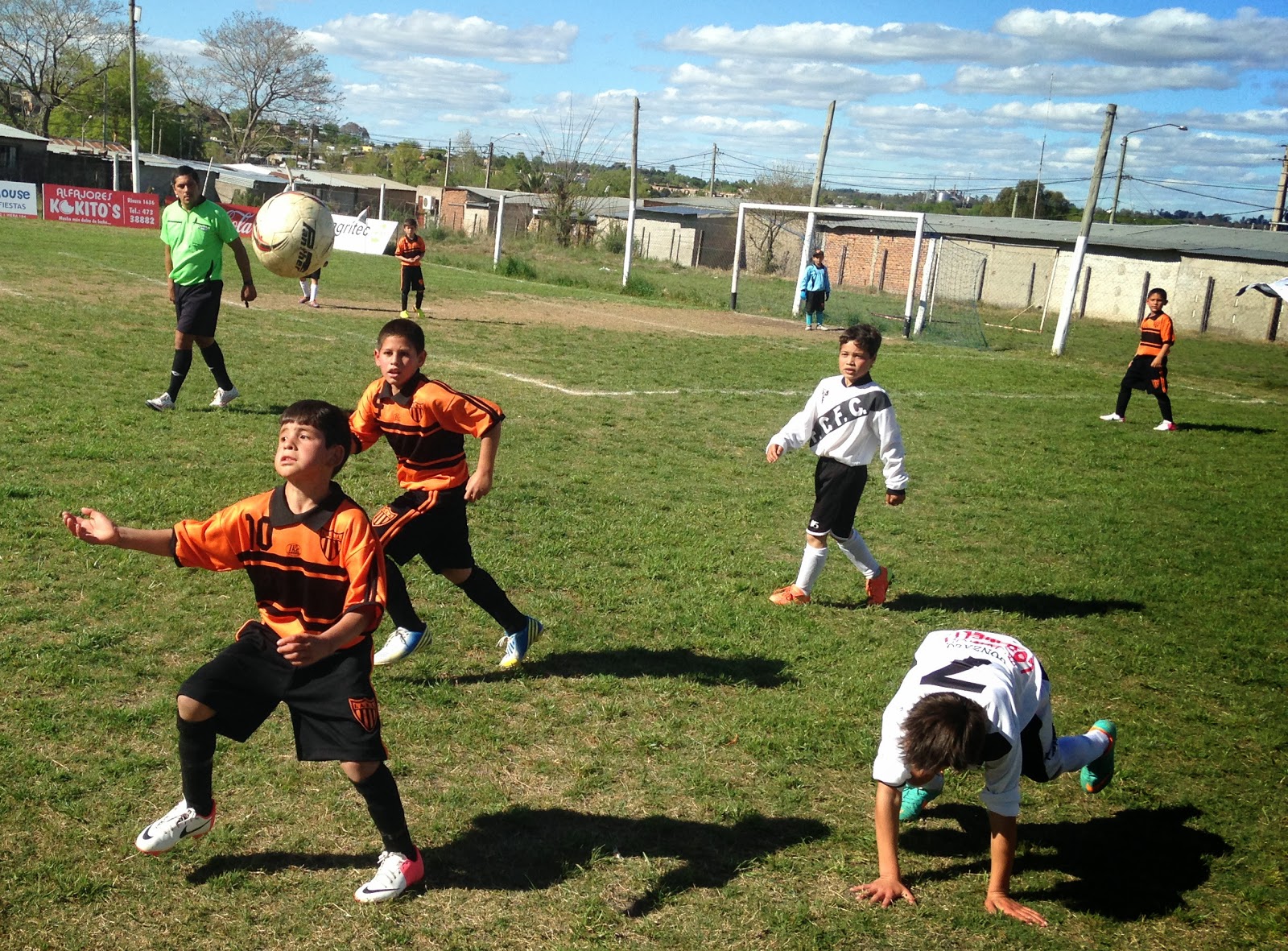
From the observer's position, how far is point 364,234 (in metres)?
35.7

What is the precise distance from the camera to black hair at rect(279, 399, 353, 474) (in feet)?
11.0

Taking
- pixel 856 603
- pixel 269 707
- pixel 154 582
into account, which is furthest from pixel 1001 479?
pixel 269 707

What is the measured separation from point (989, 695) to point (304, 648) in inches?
86.4

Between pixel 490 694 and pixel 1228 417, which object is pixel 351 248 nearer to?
pixel 1228 417

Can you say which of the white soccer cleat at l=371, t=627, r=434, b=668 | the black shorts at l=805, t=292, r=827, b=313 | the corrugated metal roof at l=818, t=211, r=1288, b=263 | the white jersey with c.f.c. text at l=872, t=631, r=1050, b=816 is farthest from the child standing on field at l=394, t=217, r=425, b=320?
the corrugated metal roof at l=818, t=211, r=1288, b=263

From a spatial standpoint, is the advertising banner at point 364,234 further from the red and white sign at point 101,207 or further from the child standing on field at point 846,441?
the child standing on field at point 846,441

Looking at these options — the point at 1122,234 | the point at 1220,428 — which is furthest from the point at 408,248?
the point at 1122,234

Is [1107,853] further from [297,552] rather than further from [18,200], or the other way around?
[18,200]

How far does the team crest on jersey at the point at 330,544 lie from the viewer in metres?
3.42

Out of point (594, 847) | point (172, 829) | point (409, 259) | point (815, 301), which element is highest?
point (409, 259)

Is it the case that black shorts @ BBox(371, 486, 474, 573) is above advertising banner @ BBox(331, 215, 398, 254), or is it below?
below

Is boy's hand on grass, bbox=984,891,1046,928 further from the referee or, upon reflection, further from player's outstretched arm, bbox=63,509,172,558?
the referee

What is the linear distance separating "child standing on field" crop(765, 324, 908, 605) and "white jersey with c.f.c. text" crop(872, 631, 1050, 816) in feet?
7.87

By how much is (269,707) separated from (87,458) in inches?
211
